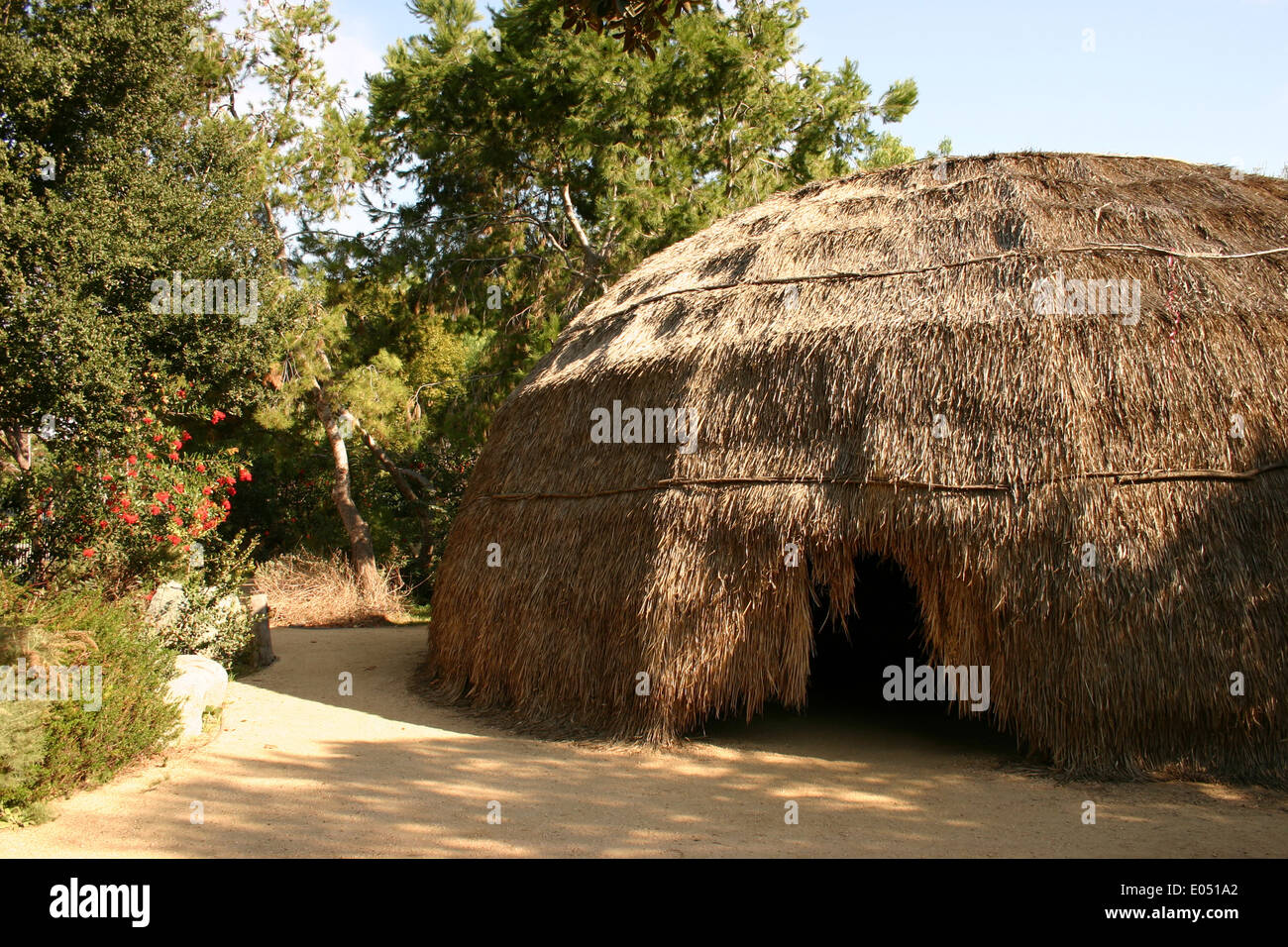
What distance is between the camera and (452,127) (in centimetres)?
1680

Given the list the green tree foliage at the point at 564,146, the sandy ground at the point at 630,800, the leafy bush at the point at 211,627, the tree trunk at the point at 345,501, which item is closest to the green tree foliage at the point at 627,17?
the sandy ground at the point at 630,800

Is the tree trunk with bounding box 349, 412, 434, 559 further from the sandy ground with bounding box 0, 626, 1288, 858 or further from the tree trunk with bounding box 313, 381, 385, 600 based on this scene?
the sandy ground with bounding box 0, 626, 1288, 858

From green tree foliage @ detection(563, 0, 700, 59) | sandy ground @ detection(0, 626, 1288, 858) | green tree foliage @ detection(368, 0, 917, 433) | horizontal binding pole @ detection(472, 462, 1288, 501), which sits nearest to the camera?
sandy ground @ detection(0, 626, 1288, 858)

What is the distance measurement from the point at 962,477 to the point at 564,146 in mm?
12406

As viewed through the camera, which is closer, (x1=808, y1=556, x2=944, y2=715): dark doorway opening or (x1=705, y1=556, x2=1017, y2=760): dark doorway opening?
(x1=705, y1=556, x2=1017, y2=760): dark doorway opening

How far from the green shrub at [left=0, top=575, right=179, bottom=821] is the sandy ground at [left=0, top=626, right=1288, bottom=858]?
20 centimetres

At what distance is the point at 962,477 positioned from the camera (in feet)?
20.4

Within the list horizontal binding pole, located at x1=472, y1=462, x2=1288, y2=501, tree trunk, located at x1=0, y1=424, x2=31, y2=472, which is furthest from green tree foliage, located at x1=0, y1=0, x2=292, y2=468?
horizontal binding pole, located at x1=472, y1=462, x2=1288, y2=501

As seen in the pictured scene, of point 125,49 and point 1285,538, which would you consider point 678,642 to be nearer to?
point 1285,538

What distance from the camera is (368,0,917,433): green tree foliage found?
14.8m

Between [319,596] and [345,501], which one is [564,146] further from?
[319,596]

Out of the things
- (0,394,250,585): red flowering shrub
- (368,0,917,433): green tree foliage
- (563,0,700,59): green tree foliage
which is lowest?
(0,394,250,585): red flowering shrub
